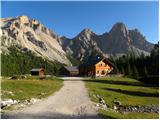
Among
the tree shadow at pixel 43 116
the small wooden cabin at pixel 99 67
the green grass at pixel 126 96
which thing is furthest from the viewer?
the small wooden cabin at pixel 99 67

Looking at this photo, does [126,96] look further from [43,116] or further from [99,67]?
[99,67]

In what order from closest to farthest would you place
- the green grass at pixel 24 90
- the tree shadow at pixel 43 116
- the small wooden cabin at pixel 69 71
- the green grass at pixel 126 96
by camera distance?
the tree shadow at pixel 43 116 → the green grass at pixel 126 96 → the green grass at pixel 24 90 → the small wooden cabin at pixel 69 71

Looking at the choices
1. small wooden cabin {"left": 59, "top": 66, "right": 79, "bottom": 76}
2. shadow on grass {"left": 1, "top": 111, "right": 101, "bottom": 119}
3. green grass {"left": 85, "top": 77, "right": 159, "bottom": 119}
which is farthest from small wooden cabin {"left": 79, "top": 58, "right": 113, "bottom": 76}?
shadow on grass {"left": 1, "top": 111, "right": 101, "bottom": 119}

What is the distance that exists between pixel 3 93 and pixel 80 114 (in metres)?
12.3

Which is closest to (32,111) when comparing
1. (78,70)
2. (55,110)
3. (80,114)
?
(55,110)

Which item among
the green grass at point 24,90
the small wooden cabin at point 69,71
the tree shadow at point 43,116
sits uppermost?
the small wooden cabin at point 69,71

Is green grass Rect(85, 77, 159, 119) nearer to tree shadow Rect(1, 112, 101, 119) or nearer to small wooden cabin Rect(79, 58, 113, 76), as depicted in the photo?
tree shadow Rect(1, 112, 101, 119)

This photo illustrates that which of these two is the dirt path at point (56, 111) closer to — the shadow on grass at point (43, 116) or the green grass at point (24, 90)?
the shadow on grass at point (43, 116)

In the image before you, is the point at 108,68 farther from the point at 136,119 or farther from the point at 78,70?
the point at 136,119

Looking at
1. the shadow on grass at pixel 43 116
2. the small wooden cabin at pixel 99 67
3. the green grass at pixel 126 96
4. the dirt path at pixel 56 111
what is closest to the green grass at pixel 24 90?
the dirt path at pixel 56 111

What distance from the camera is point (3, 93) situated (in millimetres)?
33594

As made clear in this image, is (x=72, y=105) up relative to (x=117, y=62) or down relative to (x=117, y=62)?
down

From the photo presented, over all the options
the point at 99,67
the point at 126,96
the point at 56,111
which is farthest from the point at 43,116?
the point at 99,67

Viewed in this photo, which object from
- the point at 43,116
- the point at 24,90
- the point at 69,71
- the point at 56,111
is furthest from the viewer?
the point at 69,71
